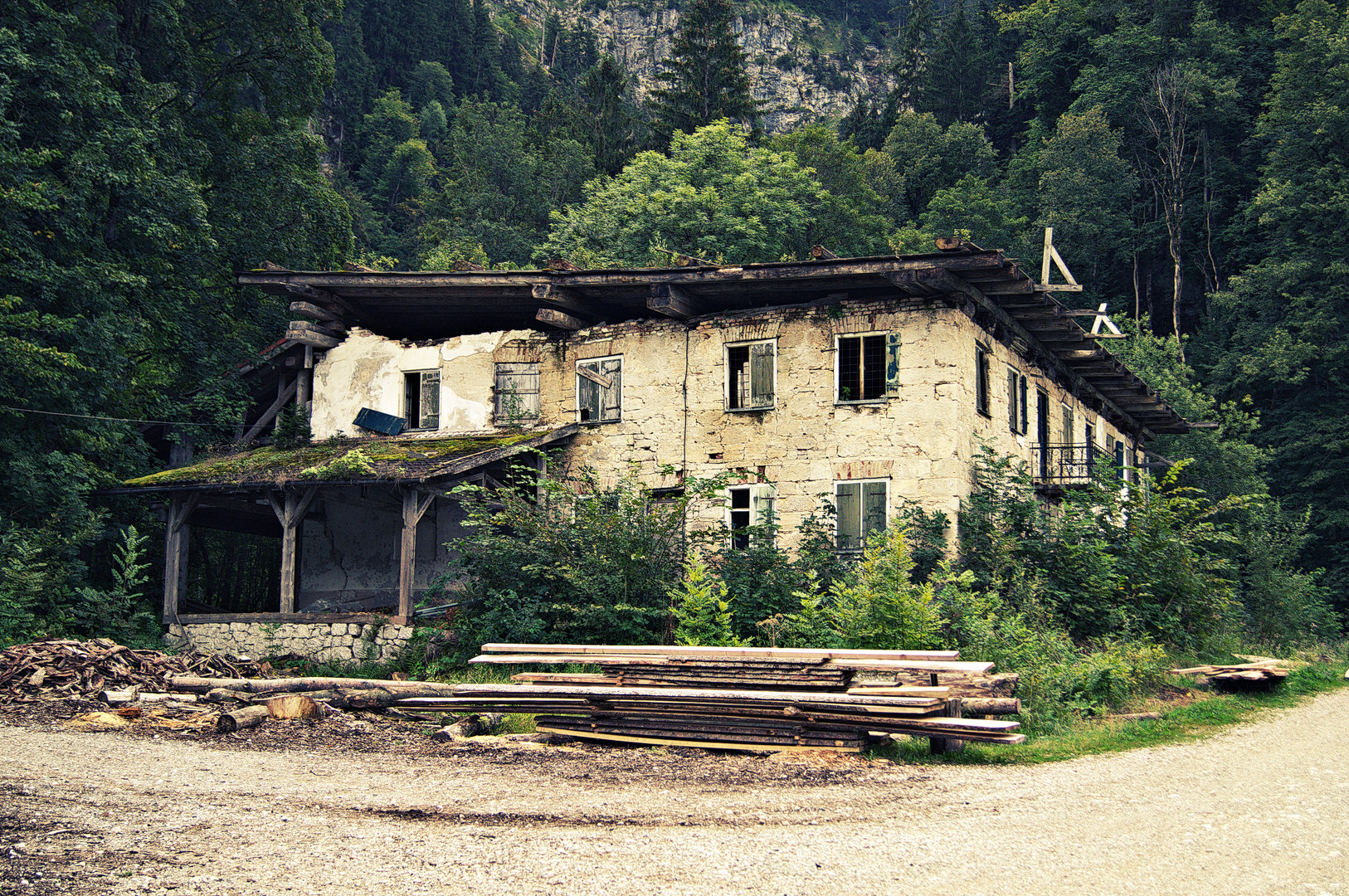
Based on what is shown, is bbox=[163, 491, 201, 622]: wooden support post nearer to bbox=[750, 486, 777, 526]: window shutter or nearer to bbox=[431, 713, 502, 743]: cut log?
bbox=[431, 713, 502, 743]: cut log

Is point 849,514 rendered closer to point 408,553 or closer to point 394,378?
point 408,553

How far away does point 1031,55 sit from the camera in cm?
5834

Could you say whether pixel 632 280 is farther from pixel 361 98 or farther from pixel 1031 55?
pixel 361 98

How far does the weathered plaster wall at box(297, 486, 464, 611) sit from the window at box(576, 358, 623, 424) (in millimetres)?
3472

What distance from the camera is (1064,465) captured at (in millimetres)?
23453

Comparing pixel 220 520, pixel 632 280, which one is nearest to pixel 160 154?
pixel 220 520

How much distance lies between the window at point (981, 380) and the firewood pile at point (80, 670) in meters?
13.6

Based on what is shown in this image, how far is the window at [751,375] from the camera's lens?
1942cm

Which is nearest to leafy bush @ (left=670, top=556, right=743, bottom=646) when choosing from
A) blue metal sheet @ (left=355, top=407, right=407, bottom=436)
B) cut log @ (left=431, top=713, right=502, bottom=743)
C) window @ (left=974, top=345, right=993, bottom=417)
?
cut log @ (left=431, top=713, right=502, bottom=743)

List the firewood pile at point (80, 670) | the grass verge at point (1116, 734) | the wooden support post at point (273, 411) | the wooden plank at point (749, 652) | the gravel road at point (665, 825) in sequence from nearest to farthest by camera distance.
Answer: the gravel road at point (665, 825) → the grass verge at point (1116, 734) → the wooden plank at point (749, 652) → the firewood pile at point (80, 670) → the wooden support post at point (273, 411)

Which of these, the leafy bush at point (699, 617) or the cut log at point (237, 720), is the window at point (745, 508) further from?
the cut log at point (237, 720)

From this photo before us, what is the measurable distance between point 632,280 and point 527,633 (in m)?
6.96

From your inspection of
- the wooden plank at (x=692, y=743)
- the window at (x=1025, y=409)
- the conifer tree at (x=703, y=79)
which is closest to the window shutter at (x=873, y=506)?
the window at (x=1025, y=409)

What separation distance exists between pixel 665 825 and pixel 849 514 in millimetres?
11325
